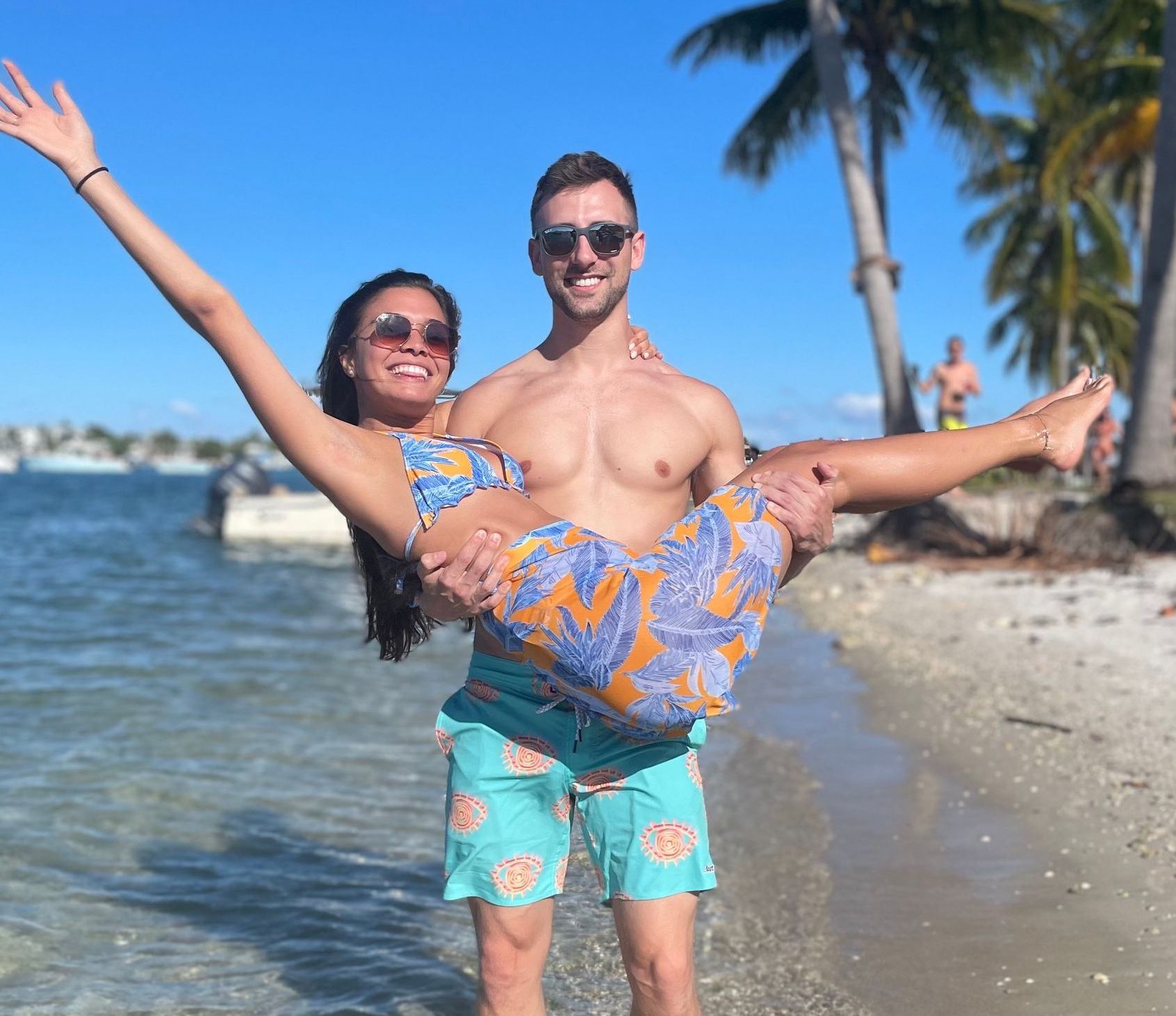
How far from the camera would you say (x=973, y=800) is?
19.3ft

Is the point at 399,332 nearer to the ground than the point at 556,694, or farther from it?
farther from it

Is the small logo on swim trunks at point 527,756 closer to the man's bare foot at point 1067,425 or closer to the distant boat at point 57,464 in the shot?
the man's bare foot at point 1067,425

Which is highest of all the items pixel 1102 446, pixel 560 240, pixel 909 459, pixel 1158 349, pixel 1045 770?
pixel 1102 446

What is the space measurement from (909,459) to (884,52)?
17828 mm

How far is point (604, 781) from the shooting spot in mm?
2865

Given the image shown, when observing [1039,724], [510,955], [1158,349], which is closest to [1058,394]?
[510,955]

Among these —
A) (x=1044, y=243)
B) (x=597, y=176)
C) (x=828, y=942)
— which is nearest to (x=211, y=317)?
(x=597, y=176)

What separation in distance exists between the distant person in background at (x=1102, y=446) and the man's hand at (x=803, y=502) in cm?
1743

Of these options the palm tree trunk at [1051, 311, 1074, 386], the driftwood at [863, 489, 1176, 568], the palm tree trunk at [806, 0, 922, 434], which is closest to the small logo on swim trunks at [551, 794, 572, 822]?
the driftwood at [863, 489, 1176, 568]

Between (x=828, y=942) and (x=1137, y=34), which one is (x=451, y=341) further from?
(x=1137, y=34)

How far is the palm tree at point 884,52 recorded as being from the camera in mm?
17859

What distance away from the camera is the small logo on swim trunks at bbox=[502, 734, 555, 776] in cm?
285

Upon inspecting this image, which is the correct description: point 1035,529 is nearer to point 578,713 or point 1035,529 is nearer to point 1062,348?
point 578,713

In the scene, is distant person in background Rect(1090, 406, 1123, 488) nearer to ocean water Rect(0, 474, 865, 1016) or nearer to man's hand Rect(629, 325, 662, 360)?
ocean water Rect(0, 474, 865, 1016)
